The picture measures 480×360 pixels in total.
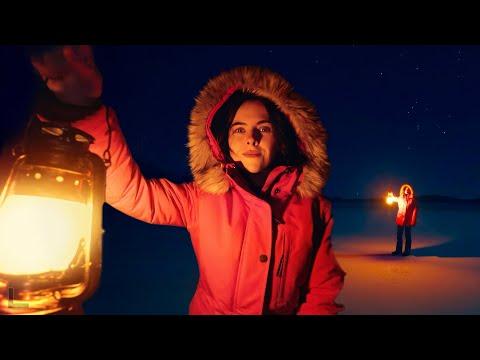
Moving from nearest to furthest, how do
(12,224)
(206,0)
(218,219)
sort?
(12,224), (218,219), (206,0)

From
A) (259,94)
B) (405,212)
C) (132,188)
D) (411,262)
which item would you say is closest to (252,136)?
(259,94)

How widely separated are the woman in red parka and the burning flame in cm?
28

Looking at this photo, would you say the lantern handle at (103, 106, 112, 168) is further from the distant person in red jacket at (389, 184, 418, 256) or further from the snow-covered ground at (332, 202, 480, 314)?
Result: the distant person in red jacket at (389, 184, 418, 256)

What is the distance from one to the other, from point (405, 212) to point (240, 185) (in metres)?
0.84

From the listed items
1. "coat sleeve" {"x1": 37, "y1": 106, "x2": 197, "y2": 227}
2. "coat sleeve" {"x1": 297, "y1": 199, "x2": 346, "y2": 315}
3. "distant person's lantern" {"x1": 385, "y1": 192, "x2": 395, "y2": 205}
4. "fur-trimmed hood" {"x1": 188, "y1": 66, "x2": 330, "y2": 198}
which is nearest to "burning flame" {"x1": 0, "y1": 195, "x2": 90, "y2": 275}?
"coat sleeve" {"x1": 37, "y1": 106, "x2": 197, "y2": 227}

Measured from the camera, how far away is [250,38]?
2.01 m

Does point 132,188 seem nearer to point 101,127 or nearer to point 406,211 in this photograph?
point 101,127

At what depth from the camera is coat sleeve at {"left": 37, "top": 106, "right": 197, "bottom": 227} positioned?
1.80m

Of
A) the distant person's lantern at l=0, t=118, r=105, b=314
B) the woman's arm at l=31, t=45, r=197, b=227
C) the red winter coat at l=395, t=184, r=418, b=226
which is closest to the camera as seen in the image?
the distant person's lantern at l=0, t=118, r=105, b=314

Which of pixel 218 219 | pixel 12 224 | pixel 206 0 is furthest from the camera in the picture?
pixel 206 0

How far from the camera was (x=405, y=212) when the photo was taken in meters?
2.06
